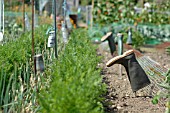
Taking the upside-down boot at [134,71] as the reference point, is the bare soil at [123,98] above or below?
below

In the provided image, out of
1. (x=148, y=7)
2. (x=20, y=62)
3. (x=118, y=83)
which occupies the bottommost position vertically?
(x=118, y=83)

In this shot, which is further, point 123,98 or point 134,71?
point 123,98

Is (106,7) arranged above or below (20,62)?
above

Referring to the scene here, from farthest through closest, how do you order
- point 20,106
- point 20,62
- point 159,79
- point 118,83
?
point 118,83 → point 159,79 → point 20,62 → point 20,106

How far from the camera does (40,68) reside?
12.2ft

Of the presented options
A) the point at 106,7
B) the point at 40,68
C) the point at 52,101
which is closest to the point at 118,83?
the point at 40,68

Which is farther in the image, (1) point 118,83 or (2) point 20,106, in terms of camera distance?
(1) point 118,83

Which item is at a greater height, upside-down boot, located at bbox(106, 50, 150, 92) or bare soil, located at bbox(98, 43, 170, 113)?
upside-down boot, located at bbox(106, 50, 150, 92)

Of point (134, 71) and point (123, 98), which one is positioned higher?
point (134, 71)

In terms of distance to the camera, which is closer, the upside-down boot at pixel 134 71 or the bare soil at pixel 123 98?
the bare soil at pixel 123 98

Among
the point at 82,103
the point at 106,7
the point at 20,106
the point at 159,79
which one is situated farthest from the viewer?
the point at 106,7

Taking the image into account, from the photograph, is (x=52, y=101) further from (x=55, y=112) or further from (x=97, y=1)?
(x=97, y=1)

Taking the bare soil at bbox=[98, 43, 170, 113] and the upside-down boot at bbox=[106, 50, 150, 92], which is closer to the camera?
the bare soil at bbox=[98, 43, 170, 113]

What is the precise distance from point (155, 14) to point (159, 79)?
25.9 ft
